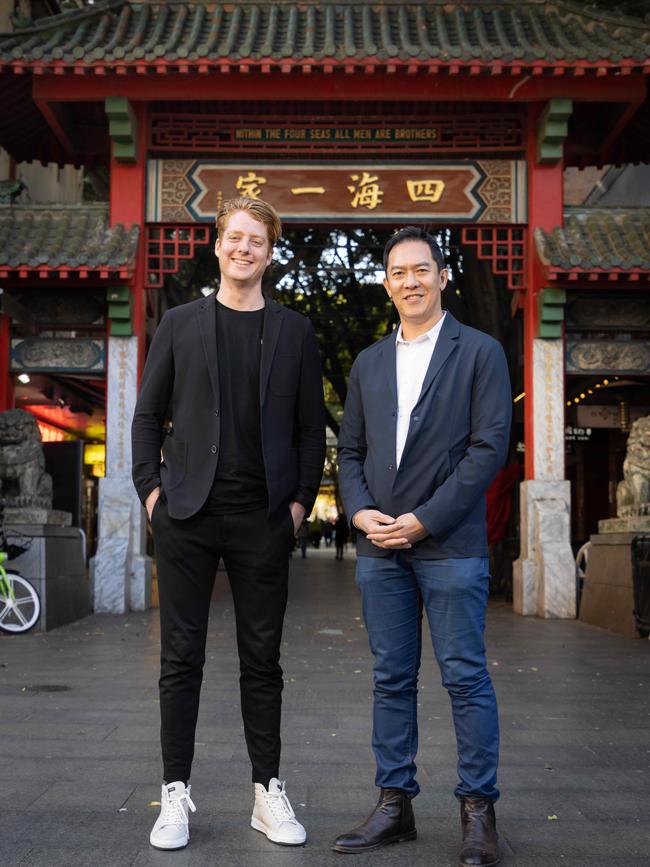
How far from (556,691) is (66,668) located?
3.59m

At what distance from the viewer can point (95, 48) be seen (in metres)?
12.1

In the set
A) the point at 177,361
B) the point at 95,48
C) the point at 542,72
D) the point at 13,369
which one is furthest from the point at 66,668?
the point at 542,72

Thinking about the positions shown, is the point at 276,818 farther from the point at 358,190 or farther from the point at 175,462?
the point at 358,190

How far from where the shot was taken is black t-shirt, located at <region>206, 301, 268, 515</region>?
352 centimetres

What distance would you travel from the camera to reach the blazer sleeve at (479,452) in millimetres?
3324

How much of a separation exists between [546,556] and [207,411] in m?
9.33


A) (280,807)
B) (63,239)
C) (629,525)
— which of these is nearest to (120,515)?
(63,239)

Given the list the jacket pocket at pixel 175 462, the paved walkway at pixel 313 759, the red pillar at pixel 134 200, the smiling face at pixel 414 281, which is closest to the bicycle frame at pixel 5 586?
the paved walkway at pixel 313 759

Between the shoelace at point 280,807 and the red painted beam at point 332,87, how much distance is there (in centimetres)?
1058

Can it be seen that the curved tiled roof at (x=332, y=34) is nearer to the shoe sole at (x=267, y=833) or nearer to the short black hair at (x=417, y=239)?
the short black hair at (x=417, y=239)

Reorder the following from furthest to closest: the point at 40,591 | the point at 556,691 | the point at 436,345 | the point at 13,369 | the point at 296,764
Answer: the point at 13,369
the point at 40,591
the point at 556,691
the point at 296,764
the point at 436,345

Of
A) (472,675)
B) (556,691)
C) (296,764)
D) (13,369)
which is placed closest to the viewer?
(472,675)

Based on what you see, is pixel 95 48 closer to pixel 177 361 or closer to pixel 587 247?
pixel 587 247

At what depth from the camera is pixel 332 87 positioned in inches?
496
